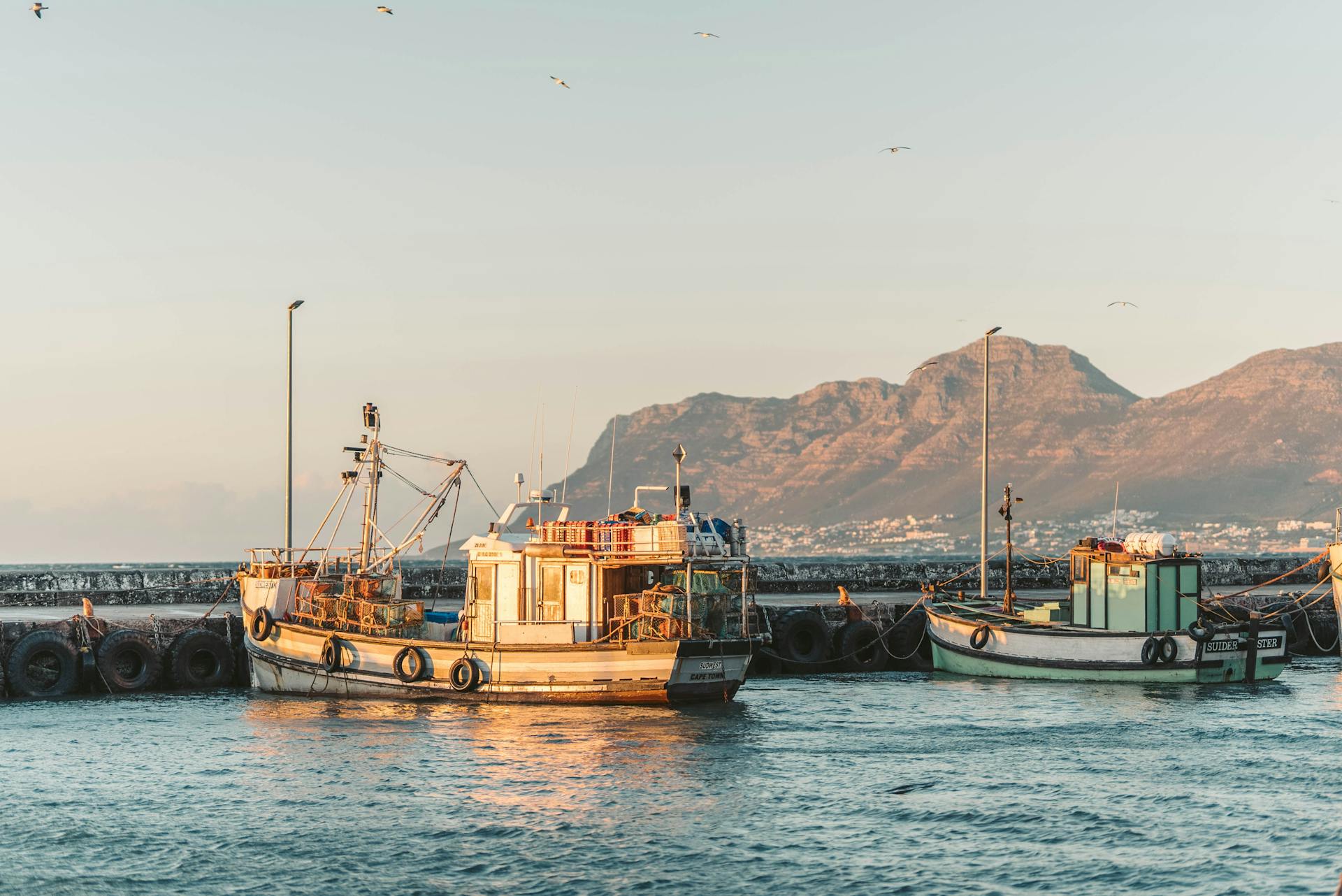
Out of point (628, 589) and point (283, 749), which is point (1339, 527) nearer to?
point (628, 589)

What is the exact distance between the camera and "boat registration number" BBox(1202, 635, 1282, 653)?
41500mm

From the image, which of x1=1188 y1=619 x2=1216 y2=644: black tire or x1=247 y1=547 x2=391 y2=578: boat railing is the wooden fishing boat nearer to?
x1=1188 y1=619 x2=1216 y2=644: black tire

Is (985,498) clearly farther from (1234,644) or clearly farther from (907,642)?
(1234,644)

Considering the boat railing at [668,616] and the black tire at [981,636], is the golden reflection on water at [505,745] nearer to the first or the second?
the boat railing at [668,616]

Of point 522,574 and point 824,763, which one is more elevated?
point 522,574

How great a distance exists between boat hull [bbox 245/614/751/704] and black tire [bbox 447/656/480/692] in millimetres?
68

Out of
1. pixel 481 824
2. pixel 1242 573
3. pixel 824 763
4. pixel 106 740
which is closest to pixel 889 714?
pixel 824 763

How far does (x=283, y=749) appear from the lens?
3097 centimetres

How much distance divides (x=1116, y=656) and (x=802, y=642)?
1074 centimetres

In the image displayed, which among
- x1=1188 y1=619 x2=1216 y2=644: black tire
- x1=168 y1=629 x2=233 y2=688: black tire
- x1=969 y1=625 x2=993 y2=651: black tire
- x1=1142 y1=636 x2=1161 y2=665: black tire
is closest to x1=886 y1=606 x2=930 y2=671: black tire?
x1=969 y1=625 x2=993 y2=651: black tire

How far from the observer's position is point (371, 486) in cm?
4331

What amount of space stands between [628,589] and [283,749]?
31.9ft

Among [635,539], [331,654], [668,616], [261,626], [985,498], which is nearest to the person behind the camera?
[668,616]

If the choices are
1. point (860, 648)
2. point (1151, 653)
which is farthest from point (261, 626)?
point (1151, 653)
